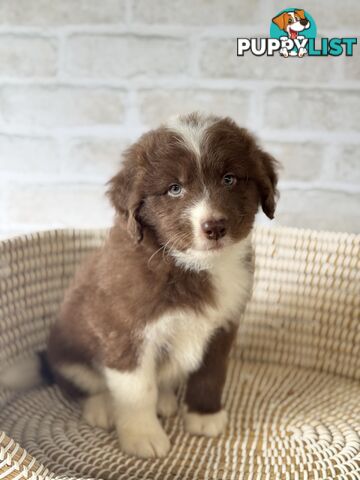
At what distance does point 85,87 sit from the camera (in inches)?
125

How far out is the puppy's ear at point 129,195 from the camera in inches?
74.5

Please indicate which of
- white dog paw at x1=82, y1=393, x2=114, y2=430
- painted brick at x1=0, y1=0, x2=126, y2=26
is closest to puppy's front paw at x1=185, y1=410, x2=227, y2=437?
white dog paw at x1=82, y1=393, x2=114, y2=430

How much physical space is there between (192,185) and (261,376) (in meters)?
1.23

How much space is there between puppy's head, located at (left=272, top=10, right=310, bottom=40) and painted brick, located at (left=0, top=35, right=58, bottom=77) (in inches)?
47.8

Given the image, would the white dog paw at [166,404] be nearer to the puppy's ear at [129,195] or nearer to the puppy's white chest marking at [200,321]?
the puppy's white chest marking at [200,321]

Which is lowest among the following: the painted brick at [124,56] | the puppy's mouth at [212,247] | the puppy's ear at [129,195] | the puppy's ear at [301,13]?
the puppy's mouth at [212,247]

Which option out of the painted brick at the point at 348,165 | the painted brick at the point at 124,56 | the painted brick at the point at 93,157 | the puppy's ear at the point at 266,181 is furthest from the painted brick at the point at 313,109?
the puppy's ear at the point at 266,181

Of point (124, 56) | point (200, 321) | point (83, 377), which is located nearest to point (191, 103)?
point (124, 56)

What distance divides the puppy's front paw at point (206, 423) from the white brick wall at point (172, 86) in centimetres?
135

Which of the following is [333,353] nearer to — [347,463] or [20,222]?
[347,463]

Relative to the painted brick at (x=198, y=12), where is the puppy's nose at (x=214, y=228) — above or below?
below

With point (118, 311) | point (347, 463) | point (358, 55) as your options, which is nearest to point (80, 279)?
point (118, 311)

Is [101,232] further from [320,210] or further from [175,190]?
[320,210]

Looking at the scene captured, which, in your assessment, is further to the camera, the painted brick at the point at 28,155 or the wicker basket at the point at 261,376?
the painted brick at the point at 28,155
